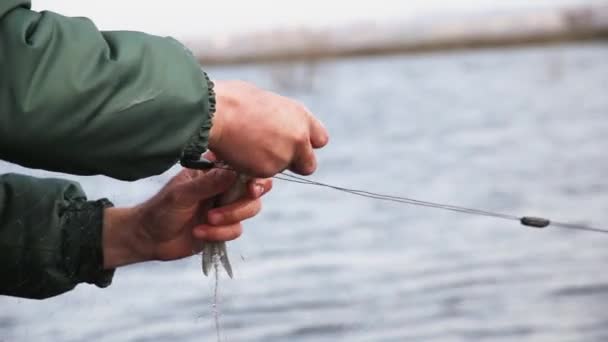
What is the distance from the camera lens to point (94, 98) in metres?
2.22

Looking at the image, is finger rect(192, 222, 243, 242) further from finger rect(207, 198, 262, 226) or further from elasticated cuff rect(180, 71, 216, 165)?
elasticated cuff rect(180, 71, 216, 165)

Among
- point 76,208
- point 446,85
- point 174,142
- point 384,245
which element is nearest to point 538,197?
point 384,245

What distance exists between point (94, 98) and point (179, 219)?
89 cm

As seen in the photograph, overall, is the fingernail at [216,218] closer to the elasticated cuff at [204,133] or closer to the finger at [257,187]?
the finger at [257,187]

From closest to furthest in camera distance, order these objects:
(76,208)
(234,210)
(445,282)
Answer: (234,210) < (76,208) < (445,282)

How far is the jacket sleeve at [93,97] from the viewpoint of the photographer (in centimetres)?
219

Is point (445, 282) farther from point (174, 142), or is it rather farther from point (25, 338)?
point (174, 142)

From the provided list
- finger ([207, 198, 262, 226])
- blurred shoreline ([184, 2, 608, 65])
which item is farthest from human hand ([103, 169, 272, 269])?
blurred shoreline ([184, 2, 608, 65])

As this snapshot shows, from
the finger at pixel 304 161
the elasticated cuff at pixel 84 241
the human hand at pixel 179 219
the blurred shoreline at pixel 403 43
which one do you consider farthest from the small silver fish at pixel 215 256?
the blurred shoreline at pixel 403 43

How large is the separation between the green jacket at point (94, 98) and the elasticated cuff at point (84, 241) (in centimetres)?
86

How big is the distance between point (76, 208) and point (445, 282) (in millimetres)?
4944

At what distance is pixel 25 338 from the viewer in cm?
609

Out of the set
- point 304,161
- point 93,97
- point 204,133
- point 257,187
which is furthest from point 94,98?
point 257,187

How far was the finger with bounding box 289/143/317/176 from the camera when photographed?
97.4 inches
